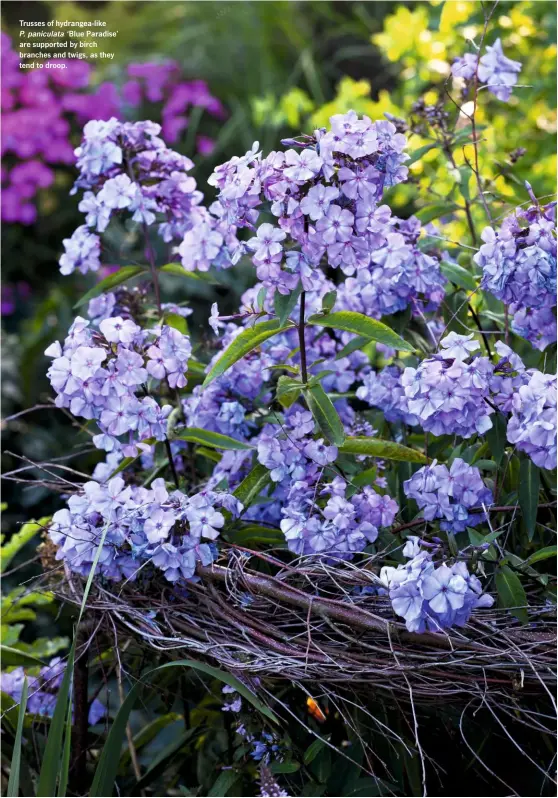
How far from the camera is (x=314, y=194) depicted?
955 millimetres

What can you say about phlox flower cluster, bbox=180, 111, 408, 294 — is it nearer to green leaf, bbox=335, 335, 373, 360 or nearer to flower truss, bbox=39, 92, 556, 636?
flower truss, bbox=39, 92, 556, 636

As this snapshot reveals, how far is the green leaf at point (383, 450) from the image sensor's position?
42.1 inches

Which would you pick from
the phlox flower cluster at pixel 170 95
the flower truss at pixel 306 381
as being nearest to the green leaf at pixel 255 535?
the flower truss at pixel 306 381

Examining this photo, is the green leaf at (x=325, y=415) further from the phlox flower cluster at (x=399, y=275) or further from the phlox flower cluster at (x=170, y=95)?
the phlox flower cluster at (x=170, y=95)

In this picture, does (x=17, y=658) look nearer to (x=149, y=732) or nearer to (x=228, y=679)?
(x=149, y=732)

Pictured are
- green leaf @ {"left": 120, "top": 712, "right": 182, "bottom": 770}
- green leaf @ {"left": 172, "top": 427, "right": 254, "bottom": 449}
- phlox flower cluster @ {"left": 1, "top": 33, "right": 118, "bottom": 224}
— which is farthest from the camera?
phlox flower cluster @ {"left": 1, "top": 33, "right": 118, "bottom": 224}

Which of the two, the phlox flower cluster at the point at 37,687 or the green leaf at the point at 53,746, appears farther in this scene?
the phlox flower cluster at the point at 37,687

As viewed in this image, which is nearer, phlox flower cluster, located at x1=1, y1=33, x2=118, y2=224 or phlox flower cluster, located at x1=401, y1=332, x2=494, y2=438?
phlox flower cluster, located at x1=401, y1=332, x2=494, y2=438

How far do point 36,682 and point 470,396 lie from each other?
2.51ft

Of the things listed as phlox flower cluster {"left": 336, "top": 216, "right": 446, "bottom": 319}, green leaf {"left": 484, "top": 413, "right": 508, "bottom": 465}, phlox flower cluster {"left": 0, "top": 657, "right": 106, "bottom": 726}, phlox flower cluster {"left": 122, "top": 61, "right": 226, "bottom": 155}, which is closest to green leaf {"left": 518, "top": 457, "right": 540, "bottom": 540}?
green leaf {"left": 484, "top": 413, "right": 508, "bottom": 465}

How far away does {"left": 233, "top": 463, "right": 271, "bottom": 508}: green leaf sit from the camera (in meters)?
1.12

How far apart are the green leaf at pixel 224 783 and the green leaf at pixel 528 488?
1.47 ft

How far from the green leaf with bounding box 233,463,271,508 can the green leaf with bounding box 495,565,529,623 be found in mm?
300

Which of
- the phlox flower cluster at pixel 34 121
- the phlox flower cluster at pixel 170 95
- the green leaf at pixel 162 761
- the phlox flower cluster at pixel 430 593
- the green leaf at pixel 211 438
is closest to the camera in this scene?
the phlox flower cluster at pixel 430 593
